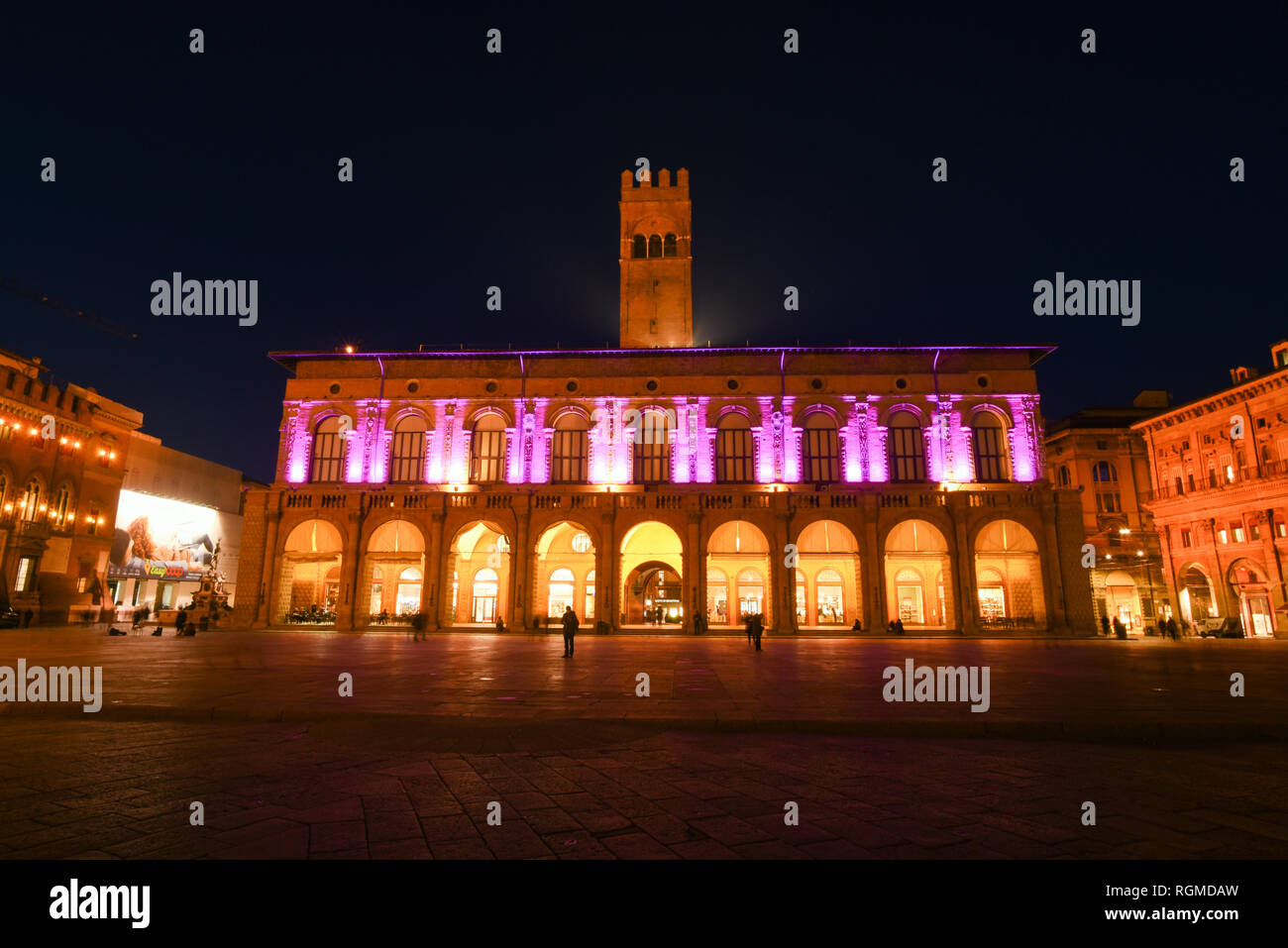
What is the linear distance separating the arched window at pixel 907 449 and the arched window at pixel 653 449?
37.8ft

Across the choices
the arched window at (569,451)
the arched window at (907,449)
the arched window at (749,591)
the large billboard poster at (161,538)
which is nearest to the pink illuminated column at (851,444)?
the arched window at (907,449)

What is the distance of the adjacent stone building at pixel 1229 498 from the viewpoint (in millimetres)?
32969

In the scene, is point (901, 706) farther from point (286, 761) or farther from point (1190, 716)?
point (286, 761)

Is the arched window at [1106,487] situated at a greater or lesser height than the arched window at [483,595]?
greater

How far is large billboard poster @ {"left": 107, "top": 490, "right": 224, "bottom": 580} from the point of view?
44.1 meters

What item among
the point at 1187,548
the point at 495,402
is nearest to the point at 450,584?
the point at 495,402

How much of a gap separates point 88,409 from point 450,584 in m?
26.4

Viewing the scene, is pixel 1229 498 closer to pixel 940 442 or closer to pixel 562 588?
pixel 940 442

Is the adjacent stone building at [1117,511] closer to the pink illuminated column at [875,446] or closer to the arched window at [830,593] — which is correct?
the pink illuminated column at [875,446]

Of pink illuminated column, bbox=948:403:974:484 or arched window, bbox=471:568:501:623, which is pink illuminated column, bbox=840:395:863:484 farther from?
arched window, bbox=471:568:501:623

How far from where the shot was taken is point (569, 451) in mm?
34219

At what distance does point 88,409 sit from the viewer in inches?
1547

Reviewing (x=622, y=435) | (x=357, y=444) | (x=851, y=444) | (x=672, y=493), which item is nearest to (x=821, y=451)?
(x=851, y=444)

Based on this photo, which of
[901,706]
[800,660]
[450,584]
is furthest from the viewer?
[450,584]
